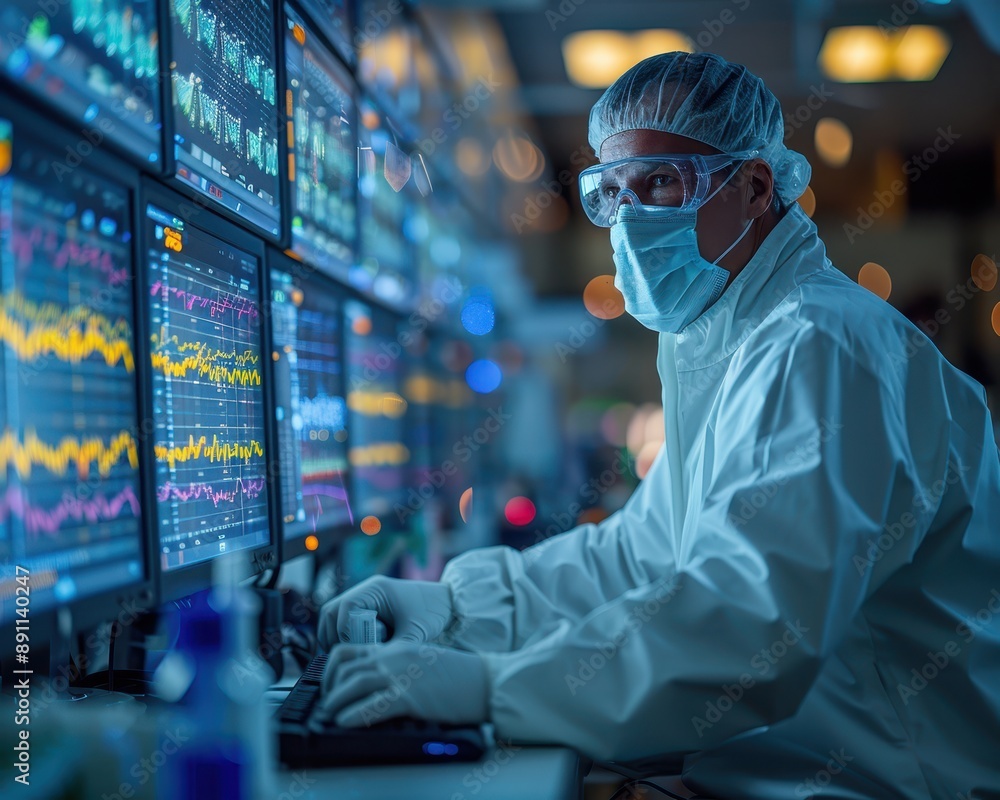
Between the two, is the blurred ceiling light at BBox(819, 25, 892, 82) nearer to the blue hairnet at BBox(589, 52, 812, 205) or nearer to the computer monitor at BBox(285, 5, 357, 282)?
the computer monitor at BBox(285, 5, 357, 282)

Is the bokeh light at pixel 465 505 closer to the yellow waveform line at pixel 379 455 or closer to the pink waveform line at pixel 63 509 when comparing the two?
the yellow waveform line at pixel 379 455

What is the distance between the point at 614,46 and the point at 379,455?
3.50 meters

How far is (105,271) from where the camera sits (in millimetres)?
1065

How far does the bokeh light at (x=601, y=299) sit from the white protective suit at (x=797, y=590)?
8.42m

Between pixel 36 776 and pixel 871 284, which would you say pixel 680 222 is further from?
pixel 871 284

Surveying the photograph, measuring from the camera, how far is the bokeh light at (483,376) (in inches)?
220

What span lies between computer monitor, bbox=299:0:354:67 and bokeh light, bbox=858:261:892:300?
742 cm

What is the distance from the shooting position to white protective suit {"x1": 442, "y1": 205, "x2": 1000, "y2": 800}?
37.6 inches

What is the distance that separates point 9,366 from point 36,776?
1.35 feet

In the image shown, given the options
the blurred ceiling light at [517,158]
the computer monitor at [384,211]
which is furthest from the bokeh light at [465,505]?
the blurred ceiling light at [517,158]

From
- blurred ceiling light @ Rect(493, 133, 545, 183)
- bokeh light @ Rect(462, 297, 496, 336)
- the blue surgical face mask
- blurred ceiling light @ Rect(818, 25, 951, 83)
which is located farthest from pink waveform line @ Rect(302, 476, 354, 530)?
blurred ceiling light @ Rect(493, 133, 545, 183)

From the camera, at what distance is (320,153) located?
1.98 meters

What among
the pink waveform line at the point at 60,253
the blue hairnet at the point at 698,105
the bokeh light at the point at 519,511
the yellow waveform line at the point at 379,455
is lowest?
the bokeh light at the point at 519,511

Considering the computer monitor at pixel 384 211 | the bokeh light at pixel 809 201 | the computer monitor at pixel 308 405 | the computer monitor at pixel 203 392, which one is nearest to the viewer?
the computer monitor at pixel 203 392
